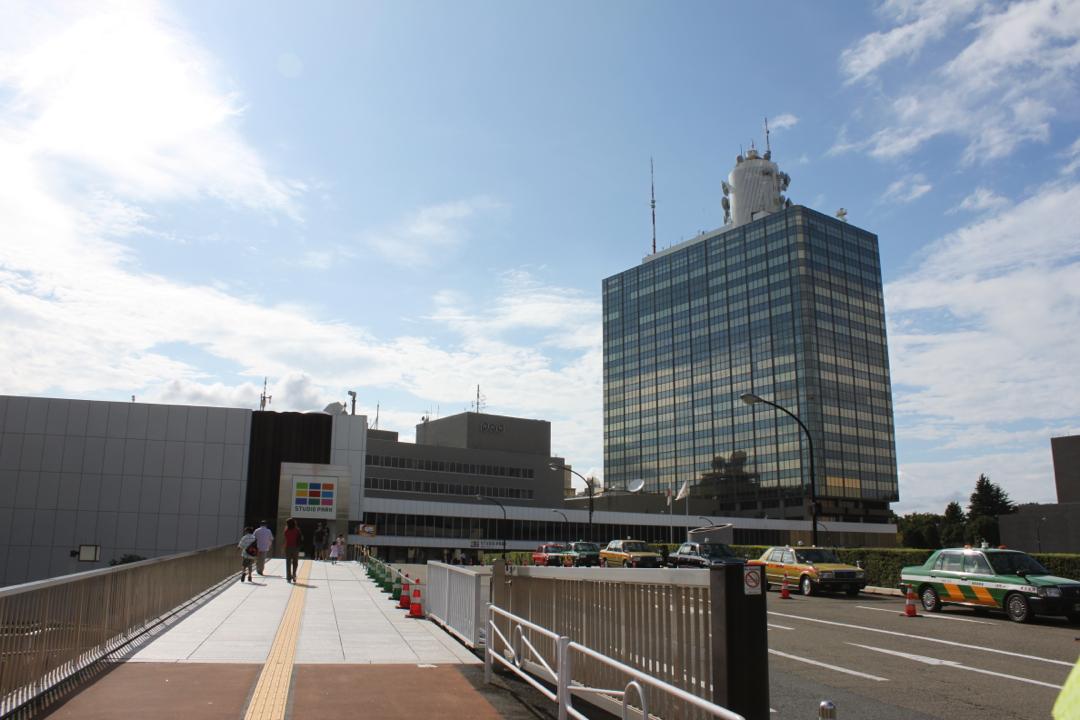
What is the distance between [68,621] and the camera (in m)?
9.49

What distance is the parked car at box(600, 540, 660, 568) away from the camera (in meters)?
36.3

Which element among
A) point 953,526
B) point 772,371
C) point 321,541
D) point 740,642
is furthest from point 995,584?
point 772,371

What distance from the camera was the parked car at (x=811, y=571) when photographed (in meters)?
25.4

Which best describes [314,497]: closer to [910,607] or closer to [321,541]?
[321,541]

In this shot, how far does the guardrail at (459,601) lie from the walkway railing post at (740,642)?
5788 millimetres

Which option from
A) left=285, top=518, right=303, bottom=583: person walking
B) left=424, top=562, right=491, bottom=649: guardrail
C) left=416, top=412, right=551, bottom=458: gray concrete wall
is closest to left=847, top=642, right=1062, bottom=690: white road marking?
left=424, top=562, right=491, bottom=649: guardrail

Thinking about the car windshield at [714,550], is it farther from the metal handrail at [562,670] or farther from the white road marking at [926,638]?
the metal handrail at [562,670]

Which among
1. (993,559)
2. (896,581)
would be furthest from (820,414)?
(993,559)

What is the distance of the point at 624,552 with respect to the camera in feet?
125

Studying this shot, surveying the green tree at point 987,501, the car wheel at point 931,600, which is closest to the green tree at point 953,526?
the green tree at point 987,501

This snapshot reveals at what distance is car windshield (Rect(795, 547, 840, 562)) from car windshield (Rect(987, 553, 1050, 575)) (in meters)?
7.53

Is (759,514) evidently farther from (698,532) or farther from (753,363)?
(698,532)

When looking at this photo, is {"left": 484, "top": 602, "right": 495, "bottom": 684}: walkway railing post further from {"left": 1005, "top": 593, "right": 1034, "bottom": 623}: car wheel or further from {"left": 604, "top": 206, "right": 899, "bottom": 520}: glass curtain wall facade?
{"left": 604, "top": 206, "right": 899, "bottom": 520}: glass curtain wall facade

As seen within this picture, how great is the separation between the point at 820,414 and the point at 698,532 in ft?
309
